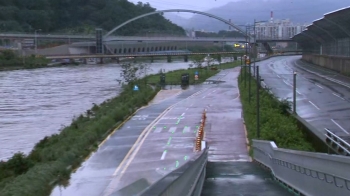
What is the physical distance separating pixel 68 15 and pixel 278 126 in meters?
135

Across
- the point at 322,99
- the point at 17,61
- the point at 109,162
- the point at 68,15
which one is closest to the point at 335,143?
the point at 109,162

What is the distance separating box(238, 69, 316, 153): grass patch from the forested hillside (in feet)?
374

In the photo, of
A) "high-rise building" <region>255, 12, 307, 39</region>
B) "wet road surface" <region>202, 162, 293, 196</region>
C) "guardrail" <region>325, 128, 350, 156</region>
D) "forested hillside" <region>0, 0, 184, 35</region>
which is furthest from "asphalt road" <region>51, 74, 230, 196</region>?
"forested hillside" <region>0, 0, 184, 35</region>

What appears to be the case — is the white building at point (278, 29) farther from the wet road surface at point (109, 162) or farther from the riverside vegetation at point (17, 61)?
the wet road surface at point (109, 162)

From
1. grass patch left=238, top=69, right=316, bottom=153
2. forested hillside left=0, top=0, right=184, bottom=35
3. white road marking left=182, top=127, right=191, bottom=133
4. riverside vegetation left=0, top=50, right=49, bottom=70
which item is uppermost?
forested hillside left=0, top=0, right=184, bottom=35

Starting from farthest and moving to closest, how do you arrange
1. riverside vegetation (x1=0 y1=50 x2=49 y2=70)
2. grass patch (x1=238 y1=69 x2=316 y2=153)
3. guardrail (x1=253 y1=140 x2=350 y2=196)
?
1. riverside vegetation (x1=0 y1=50 x2=49 y2=70)
2. grass patch (x1=238 y1=69 x2=316 y2=153)
3. guardrail (x1=253 y1=140 x2=350 y2=196)

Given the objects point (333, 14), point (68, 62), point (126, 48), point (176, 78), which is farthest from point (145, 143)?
point (126, 48)

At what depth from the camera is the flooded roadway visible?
92.9ft

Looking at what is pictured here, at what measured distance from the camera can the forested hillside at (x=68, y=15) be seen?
14088 centimetres

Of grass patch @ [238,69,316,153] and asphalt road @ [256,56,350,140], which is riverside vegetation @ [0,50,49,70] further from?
grass patch @ [238,69,316,153]

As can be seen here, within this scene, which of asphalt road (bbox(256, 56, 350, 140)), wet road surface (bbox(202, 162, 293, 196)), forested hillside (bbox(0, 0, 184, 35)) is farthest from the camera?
forested hillside (bbox(0, 0, 184, 35))

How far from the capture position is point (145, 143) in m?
23.4

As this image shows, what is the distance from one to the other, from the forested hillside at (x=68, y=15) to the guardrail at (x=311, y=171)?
128025 millimetres

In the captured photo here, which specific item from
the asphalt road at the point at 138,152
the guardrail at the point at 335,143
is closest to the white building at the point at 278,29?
the asphalt road at the point at 138,152
